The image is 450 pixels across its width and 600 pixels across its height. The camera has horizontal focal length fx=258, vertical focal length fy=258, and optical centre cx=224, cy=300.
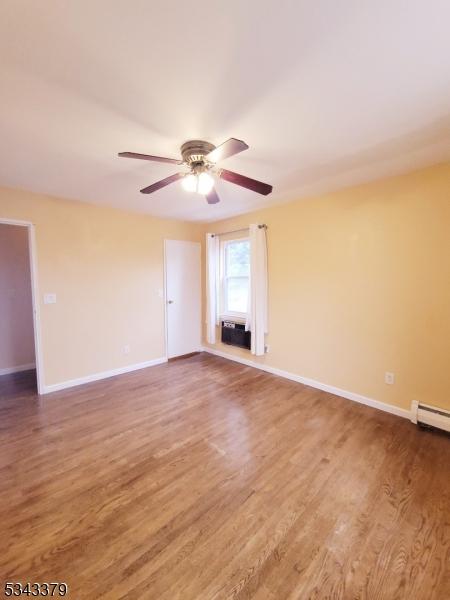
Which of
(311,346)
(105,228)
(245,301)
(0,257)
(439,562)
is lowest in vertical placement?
(439,562)

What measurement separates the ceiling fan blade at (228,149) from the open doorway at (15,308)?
11.5 ft

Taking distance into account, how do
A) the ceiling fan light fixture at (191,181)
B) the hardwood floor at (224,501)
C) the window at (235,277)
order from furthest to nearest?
the window at (235,277)
the ceiling fan light fixture at (191,181)
the hardwood floor at (224,501)

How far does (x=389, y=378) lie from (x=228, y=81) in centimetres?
286

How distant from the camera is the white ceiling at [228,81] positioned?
0.99m

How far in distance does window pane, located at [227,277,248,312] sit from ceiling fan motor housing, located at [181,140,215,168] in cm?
239

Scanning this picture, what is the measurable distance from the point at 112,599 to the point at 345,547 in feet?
3.73

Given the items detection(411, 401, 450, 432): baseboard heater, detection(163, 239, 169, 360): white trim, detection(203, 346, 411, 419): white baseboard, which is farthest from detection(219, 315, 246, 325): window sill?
detection(411, 401, 450, 432): baseboard heater

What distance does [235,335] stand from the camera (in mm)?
4156

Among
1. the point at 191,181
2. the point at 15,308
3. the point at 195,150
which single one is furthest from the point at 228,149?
the point at 15,308

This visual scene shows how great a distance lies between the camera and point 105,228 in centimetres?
351

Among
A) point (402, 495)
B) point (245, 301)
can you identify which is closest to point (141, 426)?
point (402, 495)

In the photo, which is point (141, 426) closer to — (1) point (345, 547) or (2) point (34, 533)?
(2) point (34, 533)

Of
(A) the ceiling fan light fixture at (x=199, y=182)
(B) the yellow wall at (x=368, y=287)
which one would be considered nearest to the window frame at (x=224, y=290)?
(B) the yellow wall at (x=368, y=287)

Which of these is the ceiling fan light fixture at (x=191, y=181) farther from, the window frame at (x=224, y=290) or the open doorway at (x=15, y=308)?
the open doorway at (x=15, y=308)
